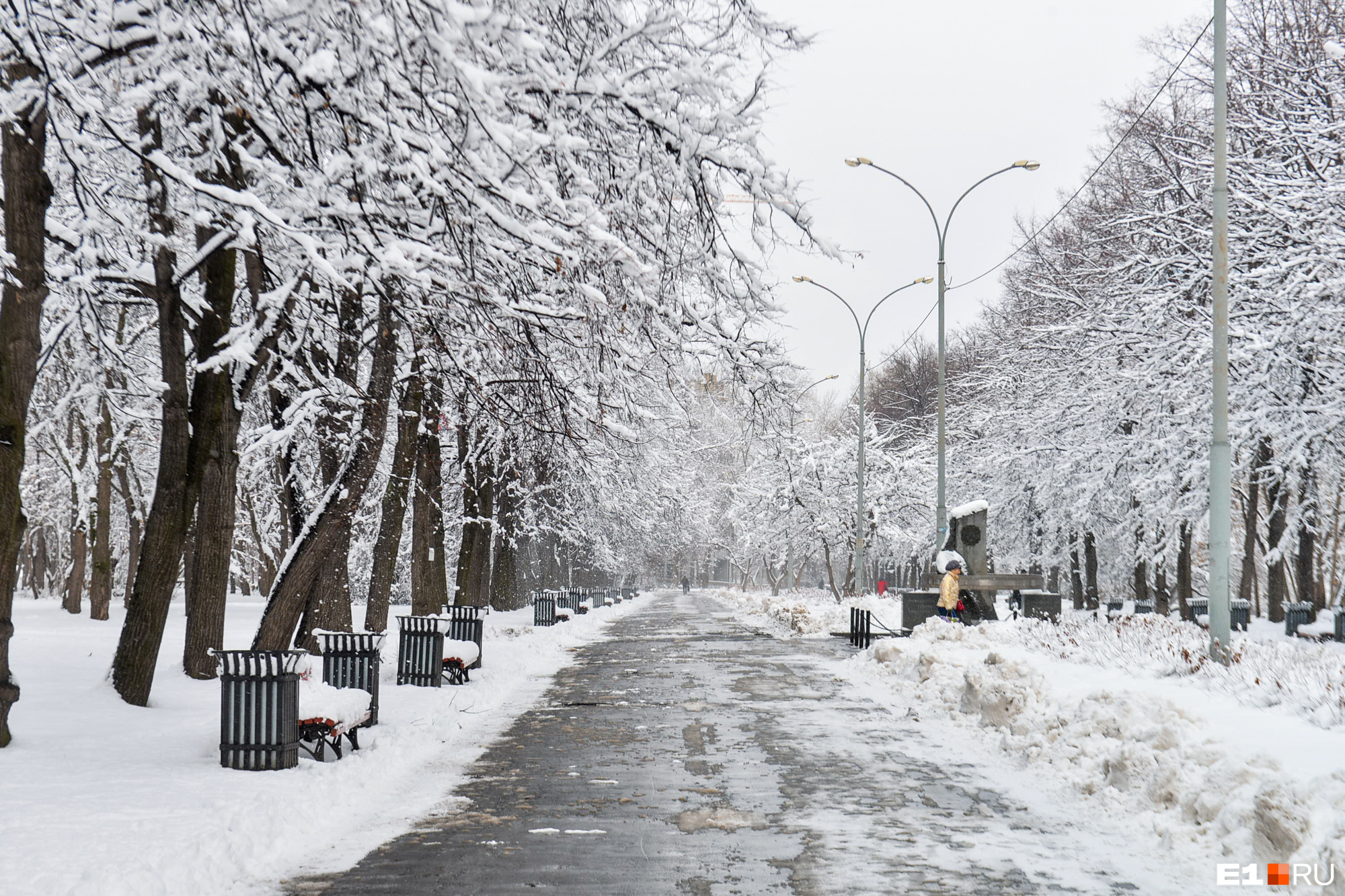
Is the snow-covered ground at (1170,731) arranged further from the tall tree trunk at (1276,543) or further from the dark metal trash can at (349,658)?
the tall tree trunk at (1276,543)

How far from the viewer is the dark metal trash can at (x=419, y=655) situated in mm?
15992

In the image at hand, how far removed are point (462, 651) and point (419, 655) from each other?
0.99m

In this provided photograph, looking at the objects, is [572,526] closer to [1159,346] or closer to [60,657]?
[1159,346]

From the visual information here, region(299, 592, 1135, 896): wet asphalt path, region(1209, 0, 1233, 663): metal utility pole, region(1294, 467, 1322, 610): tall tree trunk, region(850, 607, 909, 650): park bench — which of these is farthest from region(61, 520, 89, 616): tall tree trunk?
region(1294, 467, 1322, 610): tall tree trunk

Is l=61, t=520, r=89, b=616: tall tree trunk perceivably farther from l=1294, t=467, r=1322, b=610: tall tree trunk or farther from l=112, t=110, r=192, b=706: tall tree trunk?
l=1294, t=467, r=1322, b=610: tall tree trunk

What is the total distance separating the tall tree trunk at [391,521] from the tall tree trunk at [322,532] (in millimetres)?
4390

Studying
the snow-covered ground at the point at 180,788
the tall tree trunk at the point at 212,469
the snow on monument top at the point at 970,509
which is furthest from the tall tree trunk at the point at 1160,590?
the tall tree trunk at the point at 212,469

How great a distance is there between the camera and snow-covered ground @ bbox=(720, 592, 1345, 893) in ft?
21.6

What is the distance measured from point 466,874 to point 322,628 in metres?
14.4

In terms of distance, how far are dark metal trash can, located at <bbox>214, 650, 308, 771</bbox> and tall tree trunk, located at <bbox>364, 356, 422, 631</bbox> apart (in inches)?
364

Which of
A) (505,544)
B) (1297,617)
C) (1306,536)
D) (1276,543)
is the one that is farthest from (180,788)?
(505,544)

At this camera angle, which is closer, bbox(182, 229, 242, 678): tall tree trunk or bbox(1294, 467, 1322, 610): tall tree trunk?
bbox(182, 229, 242, 678): tall tree trunk

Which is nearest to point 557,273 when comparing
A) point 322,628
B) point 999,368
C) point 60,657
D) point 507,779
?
point 507,779

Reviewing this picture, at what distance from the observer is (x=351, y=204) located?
7.61 m
